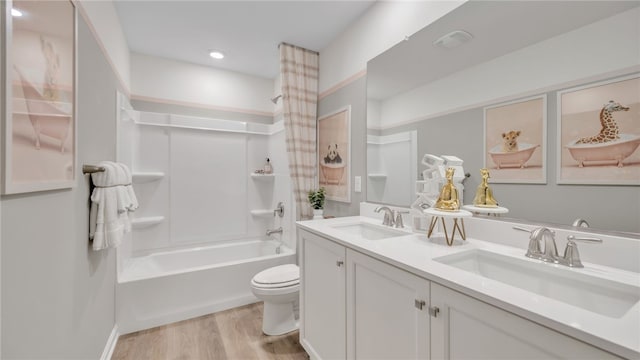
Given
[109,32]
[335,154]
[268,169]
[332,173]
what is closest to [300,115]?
[335,154]

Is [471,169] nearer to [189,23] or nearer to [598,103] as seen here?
[598,103]

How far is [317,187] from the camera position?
105 inches

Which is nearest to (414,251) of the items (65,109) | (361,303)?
(361,303)

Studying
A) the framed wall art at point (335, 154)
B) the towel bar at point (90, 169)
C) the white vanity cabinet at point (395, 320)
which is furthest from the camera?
the framed wall art at point (335, 154)

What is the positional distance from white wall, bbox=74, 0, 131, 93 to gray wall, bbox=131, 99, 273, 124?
0.33 m

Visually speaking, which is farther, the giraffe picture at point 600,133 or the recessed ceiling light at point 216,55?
the recessed ceiling light at point 216,55

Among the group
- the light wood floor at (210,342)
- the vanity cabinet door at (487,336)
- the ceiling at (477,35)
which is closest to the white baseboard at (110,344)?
the light wood floor at (210,342)

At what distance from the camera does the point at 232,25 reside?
7.47ft

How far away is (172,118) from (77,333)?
2303mm

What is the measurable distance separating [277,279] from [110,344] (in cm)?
122

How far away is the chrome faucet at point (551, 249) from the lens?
34.9 inches

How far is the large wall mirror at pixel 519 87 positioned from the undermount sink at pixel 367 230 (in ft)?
0.85

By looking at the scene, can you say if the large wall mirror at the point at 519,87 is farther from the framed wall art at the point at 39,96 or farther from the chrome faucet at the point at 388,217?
the framed wall art at the point at 39,96

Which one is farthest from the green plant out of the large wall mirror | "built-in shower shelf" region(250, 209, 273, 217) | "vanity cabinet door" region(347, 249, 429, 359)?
"built-in shower shelf" region(250, 209, 273, 217)
